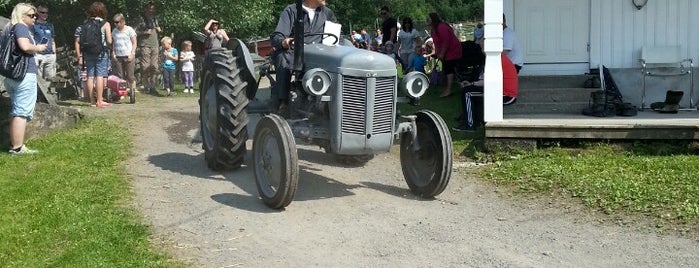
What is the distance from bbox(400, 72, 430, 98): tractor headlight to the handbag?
4.72 m

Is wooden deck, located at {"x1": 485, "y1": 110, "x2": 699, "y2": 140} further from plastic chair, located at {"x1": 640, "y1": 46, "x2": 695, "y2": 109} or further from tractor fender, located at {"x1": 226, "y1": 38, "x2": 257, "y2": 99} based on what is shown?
plastic chair, located at {"x1": 640, "y1": 46, "x2": 695, "y2": 109}

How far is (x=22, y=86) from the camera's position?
9578mm

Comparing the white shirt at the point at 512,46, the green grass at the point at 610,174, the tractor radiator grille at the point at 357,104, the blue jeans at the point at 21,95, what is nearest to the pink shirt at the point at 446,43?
the white shirt at the point at 512,46

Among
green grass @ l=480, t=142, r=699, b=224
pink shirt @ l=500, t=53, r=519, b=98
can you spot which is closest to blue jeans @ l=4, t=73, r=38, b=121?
green grass @ l=480, t=142, r=699, b=224

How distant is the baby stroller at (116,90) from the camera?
14.5m

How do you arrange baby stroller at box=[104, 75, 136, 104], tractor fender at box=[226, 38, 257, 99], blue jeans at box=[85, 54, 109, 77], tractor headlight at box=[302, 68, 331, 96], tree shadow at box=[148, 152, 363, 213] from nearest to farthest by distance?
tractor headlight at box=[302, 68, 331, 96] < tree shadow at box=[148, 152, 363, 213] < tractor fender at box=[226, 38, 257, 99] < blue jeans at box=[85, 54, 109, 77] < baby stroller at box=[104, 75, 136, 104]

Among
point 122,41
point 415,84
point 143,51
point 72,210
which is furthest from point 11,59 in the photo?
point 143,51

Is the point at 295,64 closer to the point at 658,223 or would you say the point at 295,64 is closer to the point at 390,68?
the point at 390,68

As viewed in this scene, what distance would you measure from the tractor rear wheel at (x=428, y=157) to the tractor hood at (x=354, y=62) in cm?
62

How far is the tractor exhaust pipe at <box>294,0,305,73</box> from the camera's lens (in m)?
7.48

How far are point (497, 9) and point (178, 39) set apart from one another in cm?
1561

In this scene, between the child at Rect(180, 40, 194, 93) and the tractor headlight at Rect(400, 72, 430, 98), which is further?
the child at Rect(180, 40, 194, 93)

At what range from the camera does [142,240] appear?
20.1ft

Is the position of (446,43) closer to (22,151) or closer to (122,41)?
(122,41)
